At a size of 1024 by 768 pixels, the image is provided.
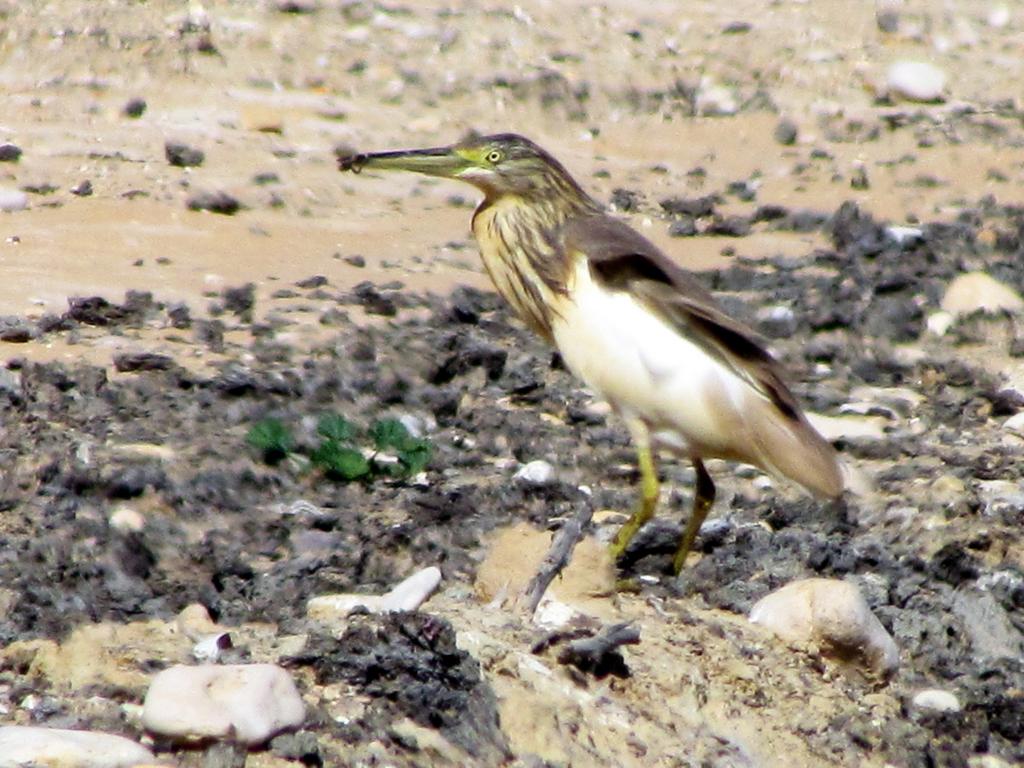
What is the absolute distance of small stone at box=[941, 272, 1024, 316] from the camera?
333 inches

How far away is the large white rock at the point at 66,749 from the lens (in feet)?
11.6

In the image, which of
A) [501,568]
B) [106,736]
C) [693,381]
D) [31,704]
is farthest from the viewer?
[693,381]

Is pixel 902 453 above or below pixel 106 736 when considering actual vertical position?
below

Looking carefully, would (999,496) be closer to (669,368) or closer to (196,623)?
(669,368)

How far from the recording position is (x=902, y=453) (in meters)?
6.83

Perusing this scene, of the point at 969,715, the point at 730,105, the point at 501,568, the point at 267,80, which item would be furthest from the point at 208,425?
the point at 730,105

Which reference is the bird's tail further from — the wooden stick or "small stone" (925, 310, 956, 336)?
"small stone" (925, 310, 956, 336)

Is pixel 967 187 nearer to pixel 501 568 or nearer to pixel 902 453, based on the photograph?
pixel 902 453

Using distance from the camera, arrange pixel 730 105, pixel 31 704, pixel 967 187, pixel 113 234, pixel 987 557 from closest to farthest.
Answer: pixel 31 704 → pixel 987 557 → pixel 113 234 → pixel 967 187 → pixel 730 105

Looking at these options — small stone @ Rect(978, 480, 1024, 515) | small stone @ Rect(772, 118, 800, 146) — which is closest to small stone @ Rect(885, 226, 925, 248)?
small stone @ Rect(772, 118, 800, 146)

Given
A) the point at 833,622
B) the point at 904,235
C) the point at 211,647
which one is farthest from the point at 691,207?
the point at 211,647

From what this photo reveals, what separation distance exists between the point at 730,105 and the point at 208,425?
675cm

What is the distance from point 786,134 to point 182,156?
13.6 feet

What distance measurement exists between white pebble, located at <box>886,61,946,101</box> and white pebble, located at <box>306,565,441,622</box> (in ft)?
27.9
